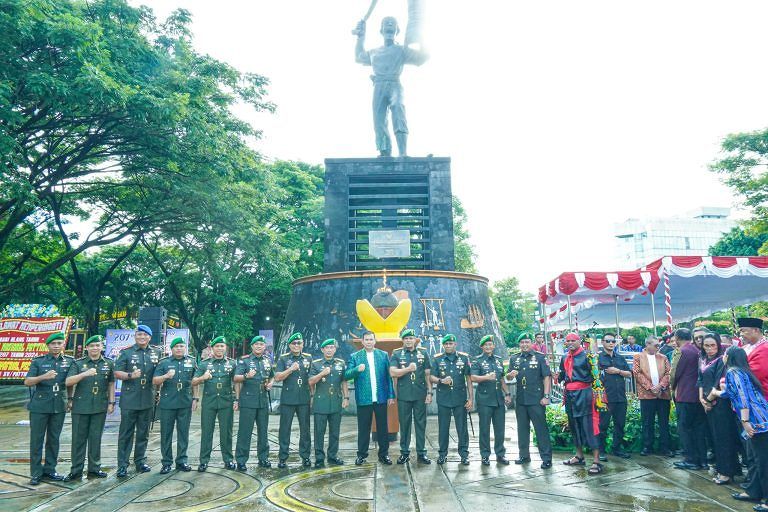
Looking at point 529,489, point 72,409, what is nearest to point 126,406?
point 72,409

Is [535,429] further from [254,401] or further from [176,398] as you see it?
[176,398]

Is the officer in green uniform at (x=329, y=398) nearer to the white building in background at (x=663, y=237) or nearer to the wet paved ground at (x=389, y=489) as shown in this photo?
the wet paved ground at (x=389, y=489)

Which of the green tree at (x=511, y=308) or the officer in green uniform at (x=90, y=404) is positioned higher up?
the green tree at (x=511, y=308)

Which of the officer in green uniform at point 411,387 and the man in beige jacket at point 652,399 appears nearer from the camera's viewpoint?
the officer in green uniform at point 411,387

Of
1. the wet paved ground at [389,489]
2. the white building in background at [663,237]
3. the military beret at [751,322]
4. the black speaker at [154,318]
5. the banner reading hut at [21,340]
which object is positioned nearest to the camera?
the wet paved ground at [389,489]

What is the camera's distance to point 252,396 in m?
7.57

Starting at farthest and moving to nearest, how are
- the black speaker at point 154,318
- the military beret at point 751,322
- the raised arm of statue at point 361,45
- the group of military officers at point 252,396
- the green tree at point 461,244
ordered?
the green tree at point 461,244 → the raised arm of statue at point 361,45 → the black speaker at point 154,318 → the group of military officers at point 252,396 → the military beret at point 751,322

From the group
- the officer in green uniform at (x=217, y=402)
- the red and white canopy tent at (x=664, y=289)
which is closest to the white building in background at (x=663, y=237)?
the red and white canopy tent at (x=664, y=289)

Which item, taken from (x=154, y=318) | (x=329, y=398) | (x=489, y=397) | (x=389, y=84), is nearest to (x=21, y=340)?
(x=154, y=318)

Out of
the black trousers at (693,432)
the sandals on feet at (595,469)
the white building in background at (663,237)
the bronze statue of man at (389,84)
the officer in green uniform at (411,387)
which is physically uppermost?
the white building in background at (663,237)

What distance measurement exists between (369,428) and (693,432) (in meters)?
4.35

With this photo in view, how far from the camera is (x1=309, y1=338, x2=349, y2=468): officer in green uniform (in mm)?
7426

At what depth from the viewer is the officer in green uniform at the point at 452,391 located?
7375 mm

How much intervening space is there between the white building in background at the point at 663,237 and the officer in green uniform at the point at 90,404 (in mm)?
82041
